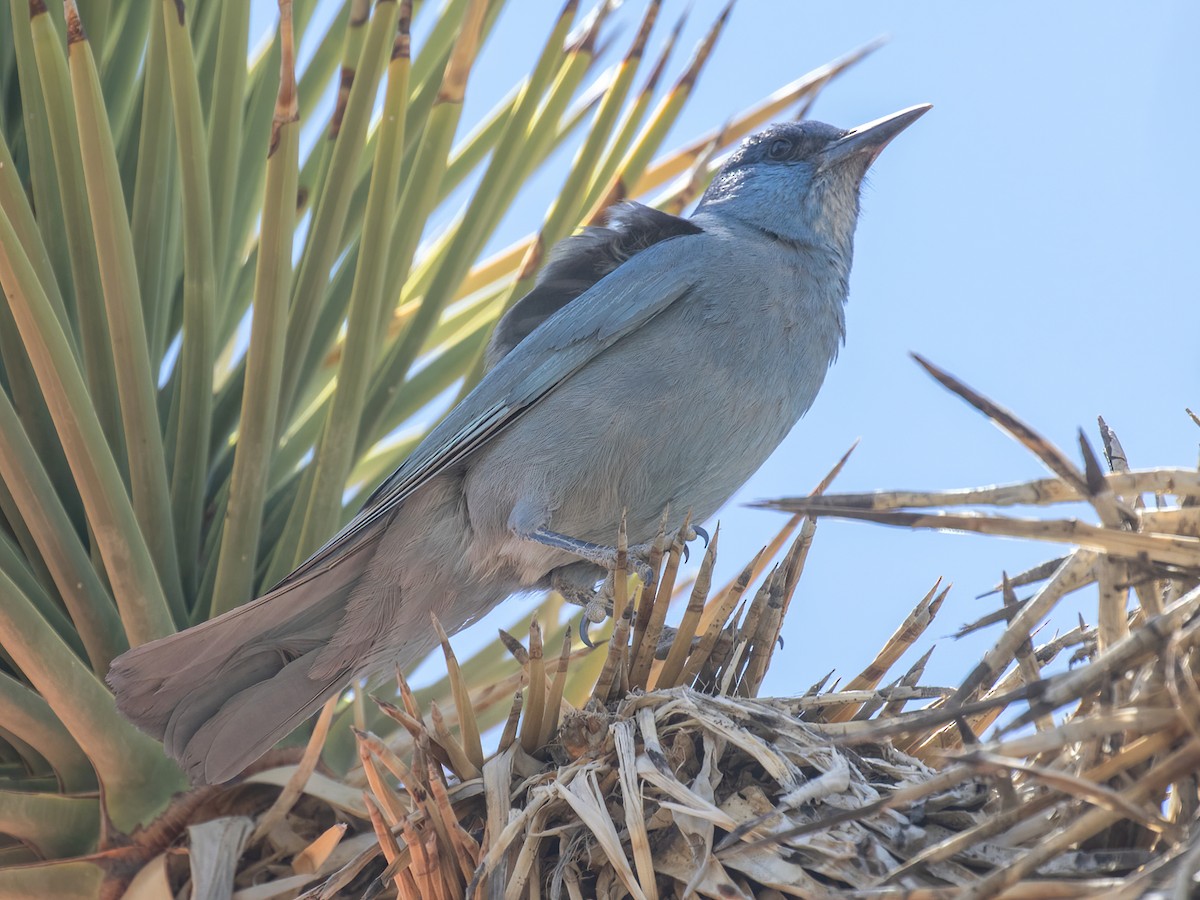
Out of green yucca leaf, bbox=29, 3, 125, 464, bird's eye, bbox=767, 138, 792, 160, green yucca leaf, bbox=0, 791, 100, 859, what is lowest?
green yucca leaf, bbox=0, 791, 100, 859

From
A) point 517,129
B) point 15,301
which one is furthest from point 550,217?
point 15,301

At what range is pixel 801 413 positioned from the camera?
11.9 ft

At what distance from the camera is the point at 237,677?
3.05 m

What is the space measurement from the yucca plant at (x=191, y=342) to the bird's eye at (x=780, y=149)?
0.67 meters

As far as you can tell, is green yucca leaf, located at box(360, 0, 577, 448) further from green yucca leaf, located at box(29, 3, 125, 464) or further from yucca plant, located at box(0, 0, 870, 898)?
green yucca leaf, located at box(29, 3, 125, 464)

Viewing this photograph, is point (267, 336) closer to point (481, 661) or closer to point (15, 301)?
point (15, 301)

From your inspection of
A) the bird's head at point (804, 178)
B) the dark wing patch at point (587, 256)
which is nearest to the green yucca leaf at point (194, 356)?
the dark wing patch at point (587, 256)

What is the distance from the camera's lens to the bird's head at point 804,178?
4.08 m

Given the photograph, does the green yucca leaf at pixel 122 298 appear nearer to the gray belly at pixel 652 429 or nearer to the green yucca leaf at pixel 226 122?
the green yucca leaf at pixel 226 122

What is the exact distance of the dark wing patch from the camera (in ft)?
12.4

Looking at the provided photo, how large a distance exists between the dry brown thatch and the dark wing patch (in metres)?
1.40

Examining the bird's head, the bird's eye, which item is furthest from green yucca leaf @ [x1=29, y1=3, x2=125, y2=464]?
the bird's eye

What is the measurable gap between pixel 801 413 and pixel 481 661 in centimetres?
106

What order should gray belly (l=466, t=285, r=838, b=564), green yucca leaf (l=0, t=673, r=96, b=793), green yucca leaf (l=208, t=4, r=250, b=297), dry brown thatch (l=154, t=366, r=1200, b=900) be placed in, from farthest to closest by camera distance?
gray belly (l=466, t=285, r=838, b=564) → green yucca leaf (l=208, t=4, r=250, b=297) → green yucca leaf (l=0, t=673, r=96, b=793) → dry brown thatch (l=154, t=366, r=1200, b=900)
